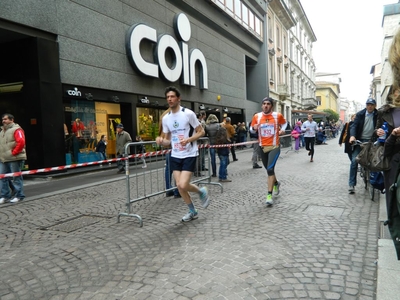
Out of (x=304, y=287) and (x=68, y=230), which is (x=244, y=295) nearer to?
(x=304, y=287)

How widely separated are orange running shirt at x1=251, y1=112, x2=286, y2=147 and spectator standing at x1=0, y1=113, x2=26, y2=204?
4.90 m

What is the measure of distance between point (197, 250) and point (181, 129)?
5.91 ft

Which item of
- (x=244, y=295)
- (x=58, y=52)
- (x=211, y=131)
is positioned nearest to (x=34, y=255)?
(x=244, y=295)

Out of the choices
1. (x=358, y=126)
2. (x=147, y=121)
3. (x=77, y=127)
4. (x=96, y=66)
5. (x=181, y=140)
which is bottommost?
(x=181, y=140)

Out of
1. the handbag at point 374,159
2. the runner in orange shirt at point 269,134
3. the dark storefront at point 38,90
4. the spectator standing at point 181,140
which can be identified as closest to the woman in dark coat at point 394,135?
the handbag at point 374,159

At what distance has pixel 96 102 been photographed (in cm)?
1241

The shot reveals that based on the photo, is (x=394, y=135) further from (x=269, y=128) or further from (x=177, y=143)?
(x=269, y=128)

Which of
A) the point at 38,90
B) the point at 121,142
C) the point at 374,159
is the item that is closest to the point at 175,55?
the point at 121,142

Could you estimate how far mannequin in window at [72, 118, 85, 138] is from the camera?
454 inches

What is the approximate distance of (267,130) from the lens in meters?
5.82

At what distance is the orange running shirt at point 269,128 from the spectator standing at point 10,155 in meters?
4.90

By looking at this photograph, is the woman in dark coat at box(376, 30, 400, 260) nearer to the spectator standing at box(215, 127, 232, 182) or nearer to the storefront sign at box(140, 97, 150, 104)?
the spectator standing at box(215, 127, 232, 182)

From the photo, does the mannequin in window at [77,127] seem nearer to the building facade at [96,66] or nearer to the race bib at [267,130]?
the building facade at [96,66]

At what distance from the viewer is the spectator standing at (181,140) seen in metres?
4.66
